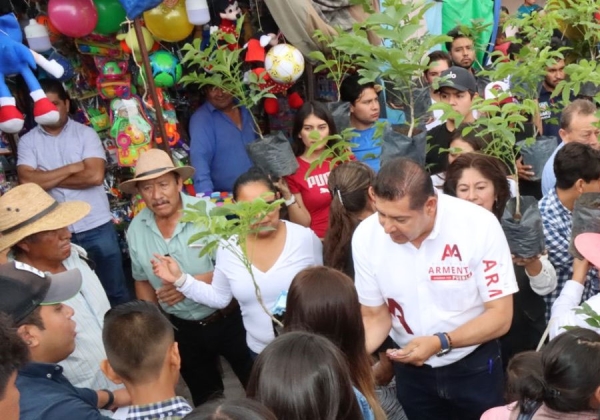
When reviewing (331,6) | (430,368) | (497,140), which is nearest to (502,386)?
(430,368)

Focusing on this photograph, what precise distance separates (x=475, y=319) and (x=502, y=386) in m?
0.44

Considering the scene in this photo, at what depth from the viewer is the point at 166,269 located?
300 centimetres

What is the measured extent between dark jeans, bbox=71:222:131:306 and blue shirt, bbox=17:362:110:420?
1.93 meters

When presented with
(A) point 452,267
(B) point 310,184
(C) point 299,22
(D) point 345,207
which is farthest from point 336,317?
(C) point 299,22

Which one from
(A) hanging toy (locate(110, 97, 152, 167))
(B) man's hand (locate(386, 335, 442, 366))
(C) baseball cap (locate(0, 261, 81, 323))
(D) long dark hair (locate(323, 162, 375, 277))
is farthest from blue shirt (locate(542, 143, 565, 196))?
(C) baseball cap (locate(0, 261, 81, 323))

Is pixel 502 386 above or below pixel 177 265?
below

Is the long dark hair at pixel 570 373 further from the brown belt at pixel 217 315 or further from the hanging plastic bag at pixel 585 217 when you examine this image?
the brown belt at pixel 217 315

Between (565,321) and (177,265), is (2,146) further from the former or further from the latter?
(565,321)

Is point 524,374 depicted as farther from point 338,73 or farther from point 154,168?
point 338,73

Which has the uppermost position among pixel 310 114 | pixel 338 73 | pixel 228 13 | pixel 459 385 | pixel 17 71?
pixel 228 13

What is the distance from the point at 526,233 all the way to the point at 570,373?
0.71m

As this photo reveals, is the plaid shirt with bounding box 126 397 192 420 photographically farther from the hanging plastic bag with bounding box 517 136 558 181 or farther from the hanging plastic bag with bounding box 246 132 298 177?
the hanging plastic bag with bounding box 517 136 558 181

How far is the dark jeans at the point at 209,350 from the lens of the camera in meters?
3.23

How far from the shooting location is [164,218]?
325 centimetres
